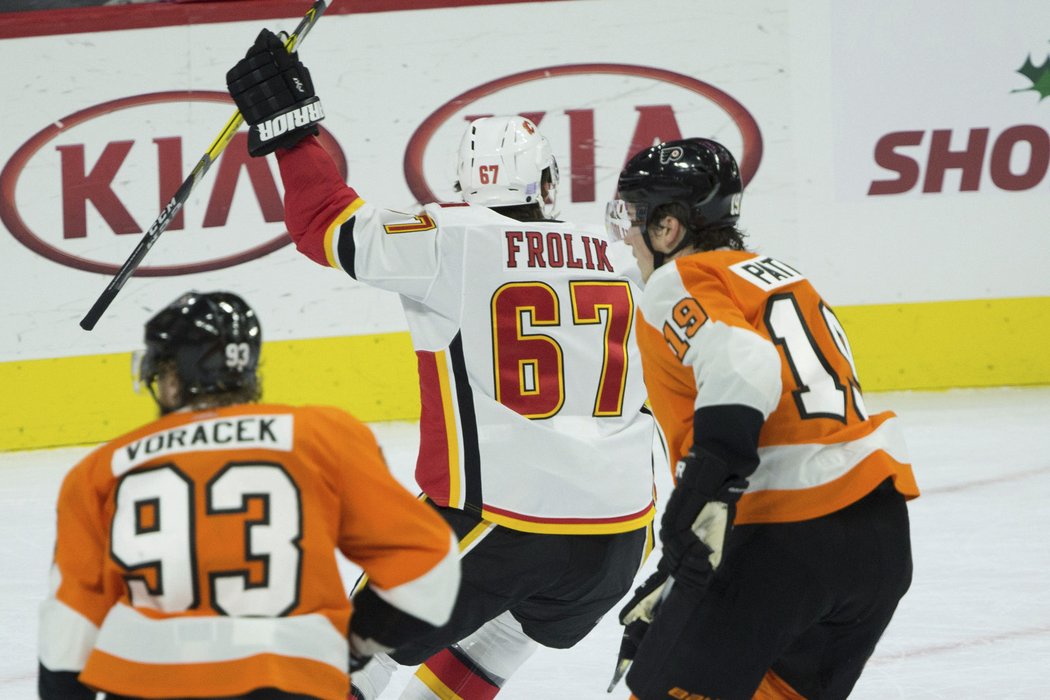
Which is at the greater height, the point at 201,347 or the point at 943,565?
the point at 201,347

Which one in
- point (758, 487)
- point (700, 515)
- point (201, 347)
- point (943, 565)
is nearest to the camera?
point (201, 347)

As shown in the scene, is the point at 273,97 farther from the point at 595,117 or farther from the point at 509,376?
the point at 595,117

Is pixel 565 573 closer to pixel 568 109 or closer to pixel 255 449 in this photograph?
pixel 255 449

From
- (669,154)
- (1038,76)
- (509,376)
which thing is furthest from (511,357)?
(1038,76)

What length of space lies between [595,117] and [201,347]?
4778mm

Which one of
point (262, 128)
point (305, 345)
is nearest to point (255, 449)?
point (262, 128)

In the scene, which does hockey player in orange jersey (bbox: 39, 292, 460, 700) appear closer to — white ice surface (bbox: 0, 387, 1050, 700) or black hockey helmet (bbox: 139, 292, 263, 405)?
black hockey helmet (bbox: 139, 292, 263, 405)

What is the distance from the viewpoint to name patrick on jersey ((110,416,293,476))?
170cm

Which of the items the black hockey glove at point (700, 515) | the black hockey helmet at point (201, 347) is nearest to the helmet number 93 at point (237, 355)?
the black hockey helmet at point (201, 347)

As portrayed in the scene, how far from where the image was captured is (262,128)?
9.10 feet

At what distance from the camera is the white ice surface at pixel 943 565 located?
3404 millimetres

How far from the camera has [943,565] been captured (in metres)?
4.20

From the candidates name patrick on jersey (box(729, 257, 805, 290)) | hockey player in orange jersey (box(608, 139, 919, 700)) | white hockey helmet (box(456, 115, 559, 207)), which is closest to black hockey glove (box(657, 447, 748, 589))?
hockey player in orange jersey (box(608, 139, 919, 700))

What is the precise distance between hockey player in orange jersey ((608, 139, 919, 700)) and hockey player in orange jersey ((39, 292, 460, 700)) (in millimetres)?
464
